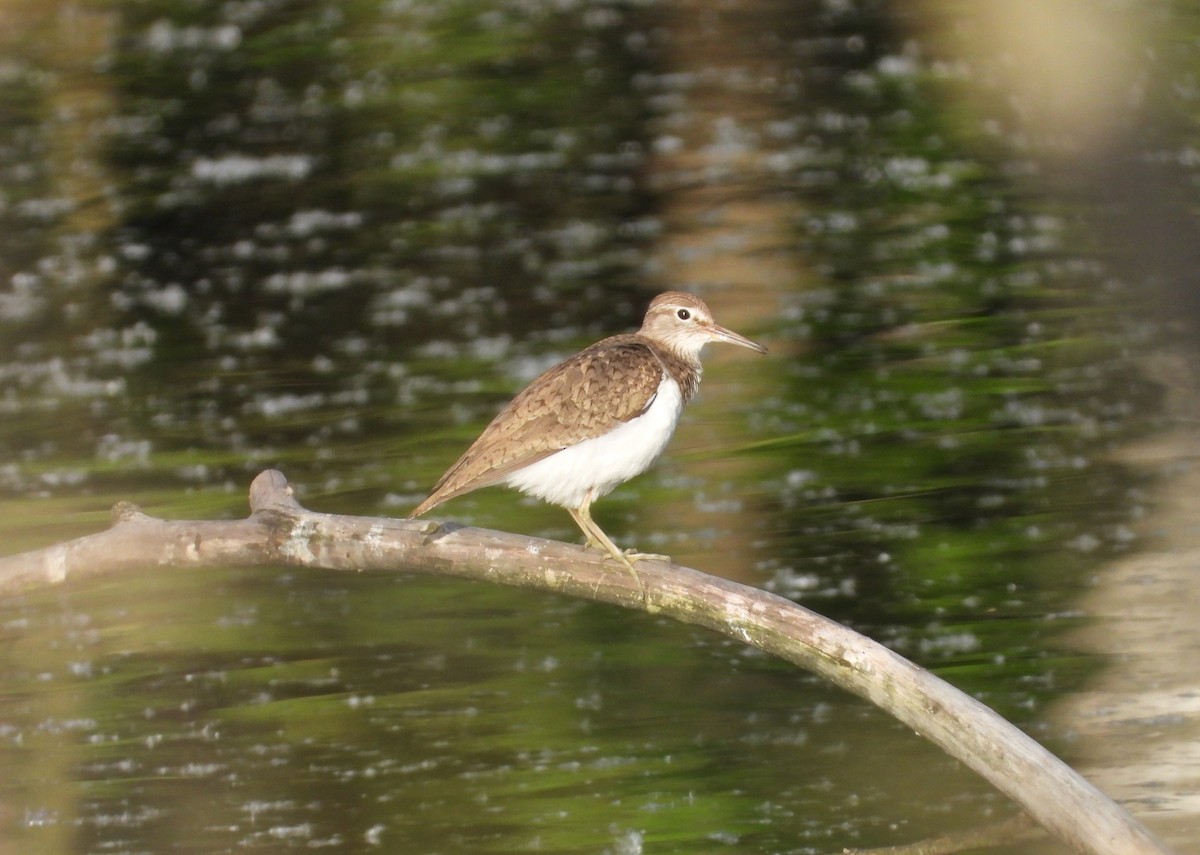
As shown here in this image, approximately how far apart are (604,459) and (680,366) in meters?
0.59

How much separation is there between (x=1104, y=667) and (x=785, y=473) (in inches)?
65.3

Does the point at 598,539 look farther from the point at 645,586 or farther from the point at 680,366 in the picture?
the point at 680,366

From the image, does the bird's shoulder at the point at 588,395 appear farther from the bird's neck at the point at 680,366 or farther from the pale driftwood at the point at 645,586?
the pale driftwood at the point at 645,586

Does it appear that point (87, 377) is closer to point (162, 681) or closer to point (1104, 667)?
point (162, 681)

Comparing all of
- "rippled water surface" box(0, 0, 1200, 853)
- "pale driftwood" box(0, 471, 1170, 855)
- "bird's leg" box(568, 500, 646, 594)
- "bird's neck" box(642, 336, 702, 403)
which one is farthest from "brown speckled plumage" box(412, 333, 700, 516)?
"rippled water surface" box(0, 0, 1200, 853)

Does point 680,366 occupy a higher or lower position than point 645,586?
higher

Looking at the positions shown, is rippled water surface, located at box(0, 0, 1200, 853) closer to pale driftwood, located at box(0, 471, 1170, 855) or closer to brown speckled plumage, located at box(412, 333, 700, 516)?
pale driftwood, located at box(0, 471, 1170, 855)

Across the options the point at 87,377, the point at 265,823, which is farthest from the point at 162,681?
the point at 87,377

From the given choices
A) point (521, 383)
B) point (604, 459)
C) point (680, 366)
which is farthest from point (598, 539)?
point (521, 383)

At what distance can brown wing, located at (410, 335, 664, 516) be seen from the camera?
4512mm

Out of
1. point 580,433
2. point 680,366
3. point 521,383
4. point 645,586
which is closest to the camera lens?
point 645,586

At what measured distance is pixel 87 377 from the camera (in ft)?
26.9

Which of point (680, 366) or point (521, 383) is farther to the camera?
point (521, 383)

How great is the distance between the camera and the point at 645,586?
4.05 m
